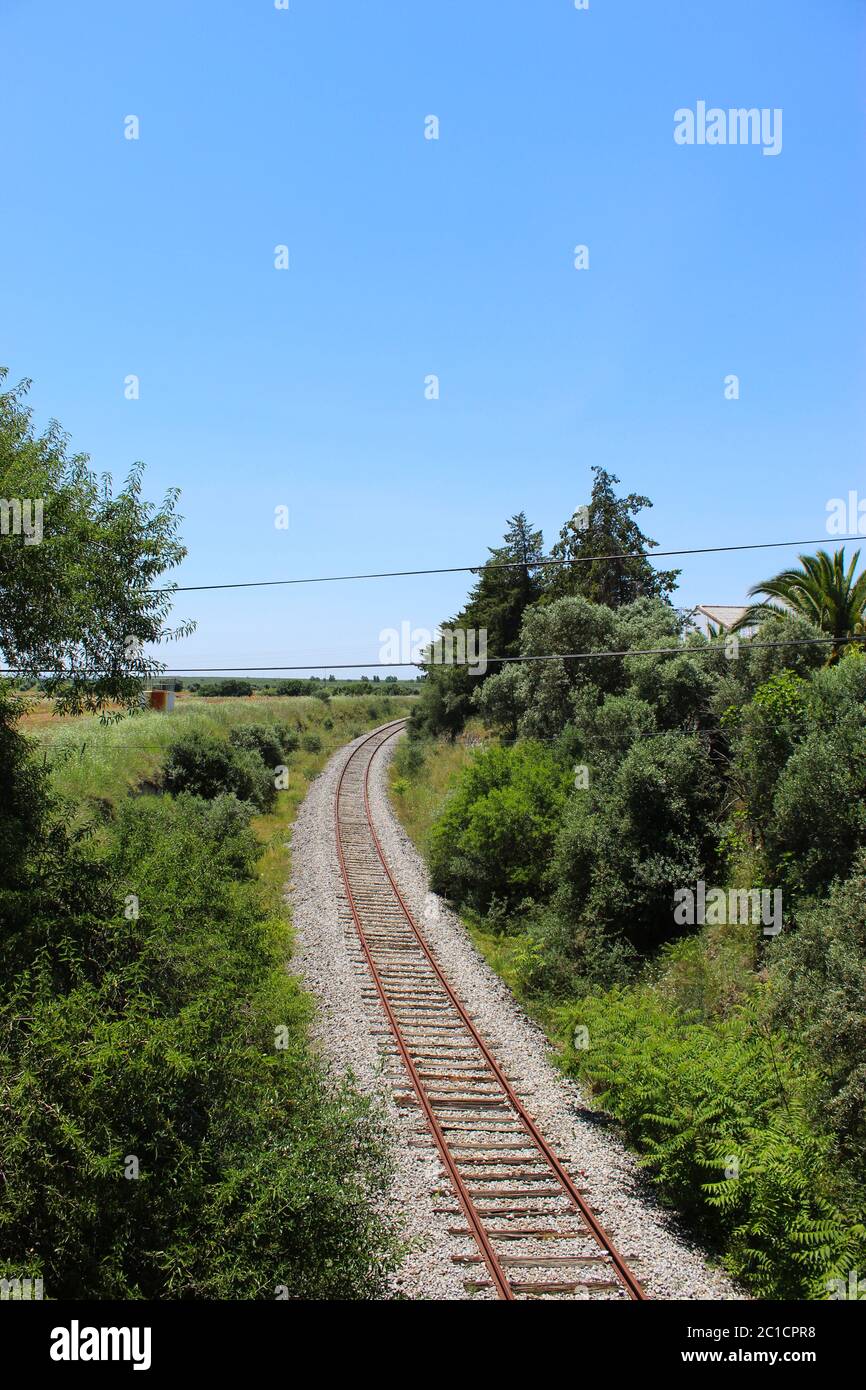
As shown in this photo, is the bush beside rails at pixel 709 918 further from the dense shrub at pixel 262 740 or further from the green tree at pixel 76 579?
the dense shrub at pixel 262 740

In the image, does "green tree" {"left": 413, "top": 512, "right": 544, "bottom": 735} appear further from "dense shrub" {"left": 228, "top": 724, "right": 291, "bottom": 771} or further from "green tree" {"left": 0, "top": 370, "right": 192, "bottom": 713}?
"green tree" {"left": 0, "top": 370, "right": 192, "bottom": 713}

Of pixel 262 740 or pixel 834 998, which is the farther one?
pixel 262 740

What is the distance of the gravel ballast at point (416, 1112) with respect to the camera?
29.2ft

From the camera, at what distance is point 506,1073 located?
1361 centimetres

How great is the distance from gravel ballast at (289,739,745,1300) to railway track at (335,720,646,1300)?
195 mm

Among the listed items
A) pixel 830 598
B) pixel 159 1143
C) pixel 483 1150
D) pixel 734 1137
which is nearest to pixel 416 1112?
pixel 483 1150

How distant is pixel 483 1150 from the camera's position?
11.2 m

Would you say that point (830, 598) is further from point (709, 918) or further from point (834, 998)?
point (834, 998)

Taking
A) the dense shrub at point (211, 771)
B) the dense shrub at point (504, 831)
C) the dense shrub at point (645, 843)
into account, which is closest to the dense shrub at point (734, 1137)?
Result: the dense shrub at point (645, 843)

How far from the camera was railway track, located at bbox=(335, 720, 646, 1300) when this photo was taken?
8.74 m

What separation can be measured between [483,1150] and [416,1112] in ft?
3.98

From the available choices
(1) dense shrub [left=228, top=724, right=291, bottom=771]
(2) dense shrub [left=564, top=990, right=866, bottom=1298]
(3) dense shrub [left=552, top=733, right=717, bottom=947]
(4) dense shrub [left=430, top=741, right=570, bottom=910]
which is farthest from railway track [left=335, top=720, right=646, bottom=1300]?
(1) dense shrub [left=228, top=724, right=291, bottom=771]

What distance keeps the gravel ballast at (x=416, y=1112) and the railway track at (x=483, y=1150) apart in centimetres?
19
